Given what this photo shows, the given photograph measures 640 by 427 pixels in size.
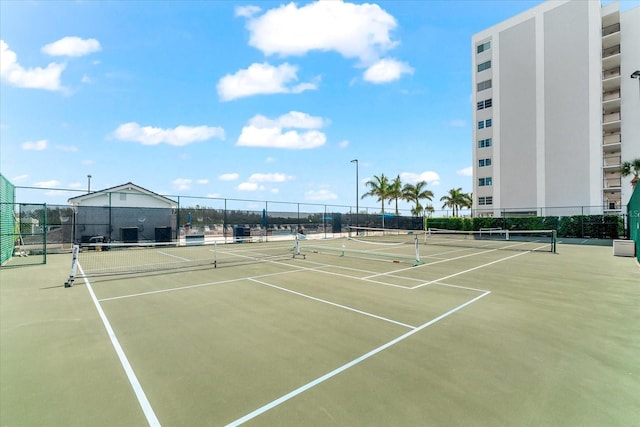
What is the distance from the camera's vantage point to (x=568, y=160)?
37.3m

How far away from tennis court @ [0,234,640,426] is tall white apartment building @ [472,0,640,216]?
1423 inches

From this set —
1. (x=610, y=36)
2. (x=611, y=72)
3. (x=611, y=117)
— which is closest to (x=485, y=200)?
(x=611, y=117)

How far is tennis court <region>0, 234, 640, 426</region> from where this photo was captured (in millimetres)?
3170

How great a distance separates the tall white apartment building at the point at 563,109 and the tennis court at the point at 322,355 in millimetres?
36145

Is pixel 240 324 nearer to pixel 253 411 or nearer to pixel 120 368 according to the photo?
pixel 120 368

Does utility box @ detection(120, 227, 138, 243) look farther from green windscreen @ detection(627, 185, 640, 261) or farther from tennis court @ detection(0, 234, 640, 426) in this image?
green windscreen @ detection(627, 185, 640, 261)

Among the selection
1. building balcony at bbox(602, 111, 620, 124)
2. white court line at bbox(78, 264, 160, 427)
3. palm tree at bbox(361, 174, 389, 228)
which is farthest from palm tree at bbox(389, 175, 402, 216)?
white court line at bbox(78, 264, 160, 427)

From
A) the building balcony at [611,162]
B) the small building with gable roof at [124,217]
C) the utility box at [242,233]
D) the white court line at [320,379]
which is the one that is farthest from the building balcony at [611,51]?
the small building with gable roof at [124,217]

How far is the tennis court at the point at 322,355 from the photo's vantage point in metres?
3.17

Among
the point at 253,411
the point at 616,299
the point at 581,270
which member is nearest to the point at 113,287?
the point at 253,411

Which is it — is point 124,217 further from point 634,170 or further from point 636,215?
point 634,170

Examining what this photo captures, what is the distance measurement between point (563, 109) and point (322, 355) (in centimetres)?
4816

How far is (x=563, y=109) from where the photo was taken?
37906 mm

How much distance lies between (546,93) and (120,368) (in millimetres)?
51131
